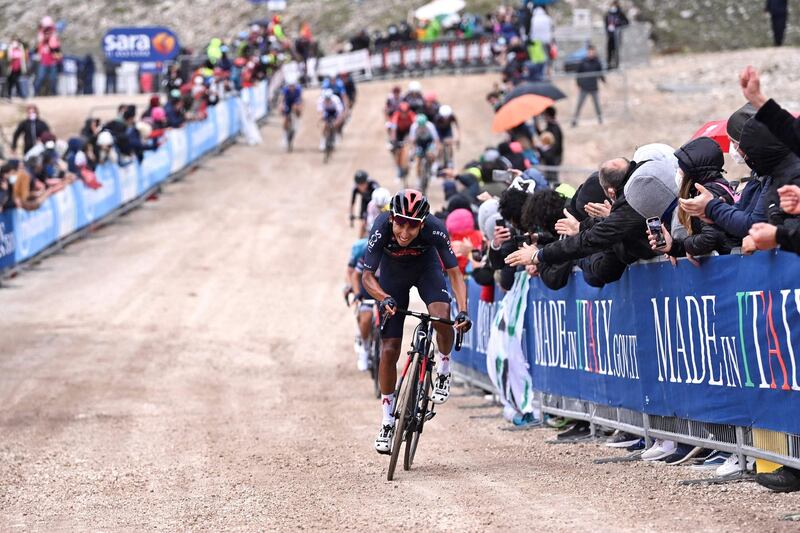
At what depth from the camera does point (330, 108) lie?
35219 mm

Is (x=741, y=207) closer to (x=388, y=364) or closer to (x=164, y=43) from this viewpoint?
(x=388, y=364)

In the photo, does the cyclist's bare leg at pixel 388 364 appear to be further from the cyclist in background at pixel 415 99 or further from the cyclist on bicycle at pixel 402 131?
the cyclist in background at pixel 415 99

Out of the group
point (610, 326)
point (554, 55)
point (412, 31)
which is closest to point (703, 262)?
point (610, 326)

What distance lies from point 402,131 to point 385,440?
2241 cm

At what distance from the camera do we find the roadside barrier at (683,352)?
7480 mm

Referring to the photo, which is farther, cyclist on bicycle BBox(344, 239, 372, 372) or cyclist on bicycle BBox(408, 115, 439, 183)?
cyclist on bicycle BBox(408, 115, 439, 183)

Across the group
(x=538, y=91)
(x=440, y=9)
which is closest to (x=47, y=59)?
(x=440, y=9)

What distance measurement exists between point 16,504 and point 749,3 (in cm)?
5614

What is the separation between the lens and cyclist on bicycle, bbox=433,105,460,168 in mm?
30656

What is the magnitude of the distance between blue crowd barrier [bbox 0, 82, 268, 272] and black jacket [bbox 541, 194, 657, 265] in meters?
15.3

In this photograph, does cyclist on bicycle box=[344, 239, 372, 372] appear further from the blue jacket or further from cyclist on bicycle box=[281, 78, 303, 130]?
cyclist on bicycle box=[281, 78, 303, 130]

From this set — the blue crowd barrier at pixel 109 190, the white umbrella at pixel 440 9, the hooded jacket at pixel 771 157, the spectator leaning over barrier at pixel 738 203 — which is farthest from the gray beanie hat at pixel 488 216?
the white umbrella at pixel 440 9

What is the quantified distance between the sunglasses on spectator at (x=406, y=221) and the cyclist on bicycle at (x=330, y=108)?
83.7 ft

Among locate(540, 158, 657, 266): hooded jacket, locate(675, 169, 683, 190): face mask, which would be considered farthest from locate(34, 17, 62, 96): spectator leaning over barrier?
locate(675, 169, 683, 190): face mask
